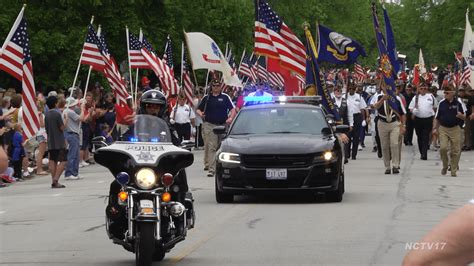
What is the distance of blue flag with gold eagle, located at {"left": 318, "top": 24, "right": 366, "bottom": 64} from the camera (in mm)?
29609

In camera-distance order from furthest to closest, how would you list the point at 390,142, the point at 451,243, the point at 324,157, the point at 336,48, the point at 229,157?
1. the point at 336,48
2. the point at 390,142
3. the point at 229,157
4. the point at 324,157
5. the point at 451,243

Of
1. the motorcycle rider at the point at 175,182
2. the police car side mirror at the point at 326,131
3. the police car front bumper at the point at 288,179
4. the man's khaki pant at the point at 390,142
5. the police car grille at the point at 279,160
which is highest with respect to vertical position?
the motorcycle rider at the point at 175,182

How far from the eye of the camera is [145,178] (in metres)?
9.37

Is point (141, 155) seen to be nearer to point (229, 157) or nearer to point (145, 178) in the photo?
point (145, 178)

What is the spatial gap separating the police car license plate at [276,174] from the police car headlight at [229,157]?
49cm

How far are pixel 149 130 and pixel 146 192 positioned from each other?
0.88 metres

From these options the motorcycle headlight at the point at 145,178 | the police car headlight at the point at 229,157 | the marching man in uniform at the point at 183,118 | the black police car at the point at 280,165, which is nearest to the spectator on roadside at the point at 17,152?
the black police car at the point at 280,165

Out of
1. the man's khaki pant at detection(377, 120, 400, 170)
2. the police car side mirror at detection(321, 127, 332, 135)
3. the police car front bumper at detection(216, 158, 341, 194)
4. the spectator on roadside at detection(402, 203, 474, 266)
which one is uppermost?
the spectator on roadside at detection(402, 203, 474, 266)

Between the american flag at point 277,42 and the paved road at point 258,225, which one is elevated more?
the american flag at point 277,42

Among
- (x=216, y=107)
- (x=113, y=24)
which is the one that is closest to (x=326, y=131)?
(x=216, y=107)

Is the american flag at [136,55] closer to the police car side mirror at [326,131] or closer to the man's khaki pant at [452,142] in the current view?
the man's khaki pant at [452,142]

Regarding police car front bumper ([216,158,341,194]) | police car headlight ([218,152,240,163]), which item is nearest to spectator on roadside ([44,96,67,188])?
police car headlight ([218,152,240,163])

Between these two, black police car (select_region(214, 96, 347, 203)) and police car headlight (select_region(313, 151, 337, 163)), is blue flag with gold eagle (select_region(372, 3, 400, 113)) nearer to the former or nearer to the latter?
black police car (select_region(214, 96, 347, 203))

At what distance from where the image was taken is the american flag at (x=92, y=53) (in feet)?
86.8
